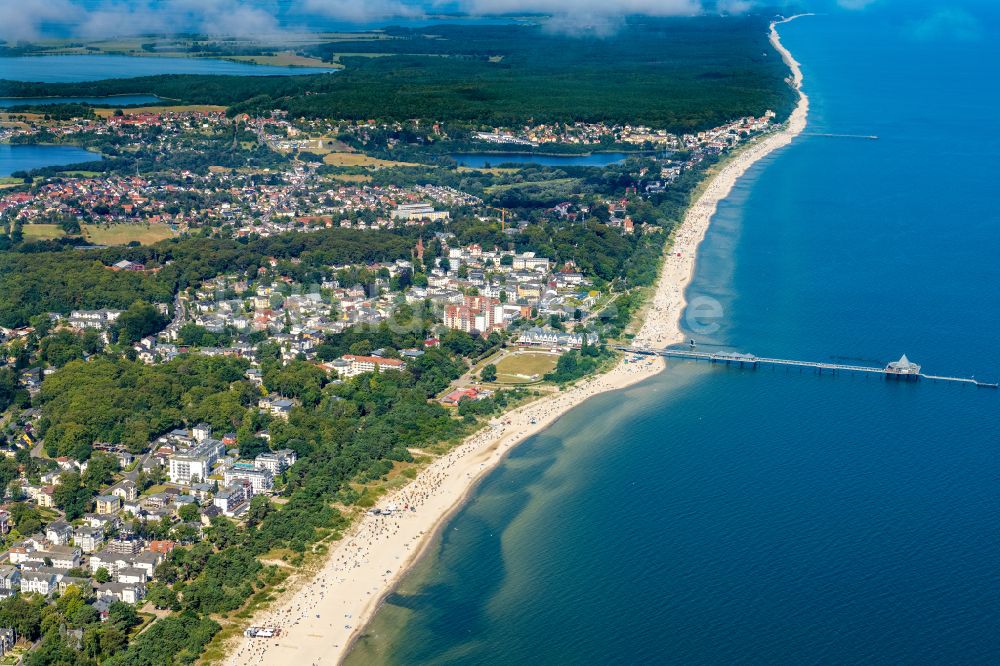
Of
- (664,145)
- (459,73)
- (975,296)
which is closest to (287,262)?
(975,296)

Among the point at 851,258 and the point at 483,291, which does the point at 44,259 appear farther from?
the point at 851,258

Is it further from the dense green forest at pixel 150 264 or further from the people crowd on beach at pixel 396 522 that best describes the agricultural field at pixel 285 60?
the people crowd on beach at pixel 396 522

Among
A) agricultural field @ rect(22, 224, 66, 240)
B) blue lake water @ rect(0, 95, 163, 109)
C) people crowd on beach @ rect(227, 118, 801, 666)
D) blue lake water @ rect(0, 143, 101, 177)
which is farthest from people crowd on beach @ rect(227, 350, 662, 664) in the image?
blue lake water @ rect(0, 95, 163, 109)

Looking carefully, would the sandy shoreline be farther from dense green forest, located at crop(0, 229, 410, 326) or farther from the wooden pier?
dense green forest, located at crop(0, 229, 410, 326)

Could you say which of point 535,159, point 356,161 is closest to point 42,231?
point 356,161

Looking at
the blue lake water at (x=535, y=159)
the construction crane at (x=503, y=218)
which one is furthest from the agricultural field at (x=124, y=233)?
the blue lake water at (x=535, y=159)

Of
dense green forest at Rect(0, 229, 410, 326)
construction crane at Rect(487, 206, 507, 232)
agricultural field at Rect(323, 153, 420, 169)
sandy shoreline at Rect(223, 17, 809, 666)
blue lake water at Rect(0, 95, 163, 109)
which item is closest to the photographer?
sandy shoreline at Rect(223, 17, 809, 666)
